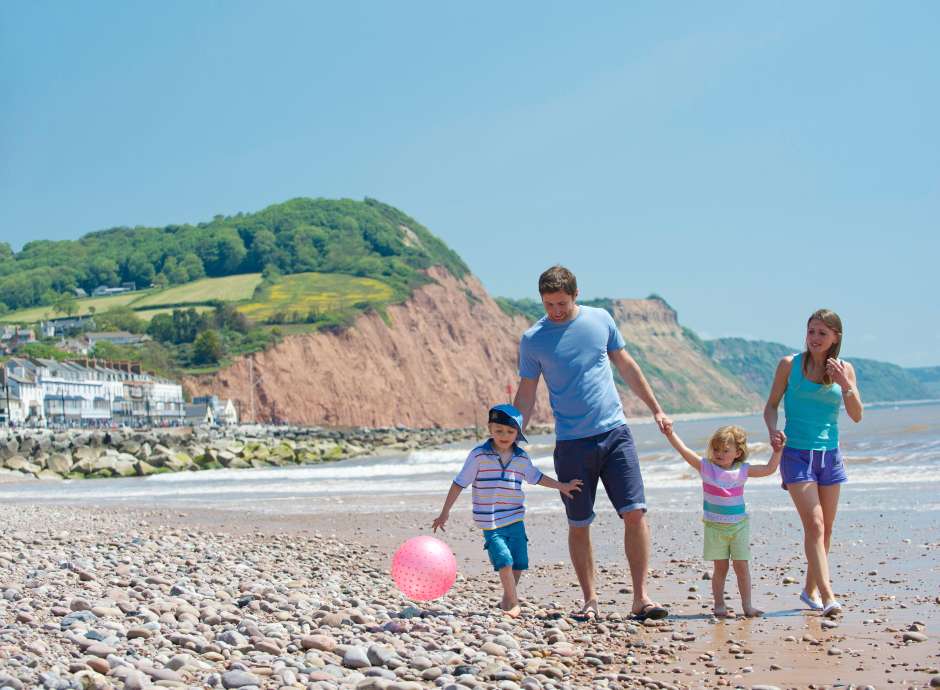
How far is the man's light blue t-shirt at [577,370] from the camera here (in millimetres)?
6082

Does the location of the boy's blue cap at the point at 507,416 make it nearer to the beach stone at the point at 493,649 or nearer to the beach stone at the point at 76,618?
the beach stone at the point at 493,649

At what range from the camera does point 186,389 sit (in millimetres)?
100438

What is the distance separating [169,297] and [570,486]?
467 ft

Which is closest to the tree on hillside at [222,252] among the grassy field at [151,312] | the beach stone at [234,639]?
the grassy field at [151,312]

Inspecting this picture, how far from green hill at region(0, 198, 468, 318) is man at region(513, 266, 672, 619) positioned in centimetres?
12834

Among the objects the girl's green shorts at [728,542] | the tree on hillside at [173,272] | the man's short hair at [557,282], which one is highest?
the tree on hillside at [173,272]

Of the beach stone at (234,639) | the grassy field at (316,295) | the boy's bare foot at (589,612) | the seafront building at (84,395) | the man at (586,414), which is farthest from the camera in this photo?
the grassy field at (316,295)

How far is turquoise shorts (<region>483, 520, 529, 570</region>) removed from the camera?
6.19 meters

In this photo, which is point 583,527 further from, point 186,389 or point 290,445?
point 186,389

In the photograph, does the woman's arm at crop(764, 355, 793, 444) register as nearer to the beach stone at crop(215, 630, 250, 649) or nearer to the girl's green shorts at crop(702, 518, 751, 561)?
the girl's green shorts at crop(702, 518, 751, 561)

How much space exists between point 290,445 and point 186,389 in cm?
5119

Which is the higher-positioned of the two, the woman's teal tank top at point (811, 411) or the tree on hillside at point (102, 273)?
the tree on hillside at point (102, 273)

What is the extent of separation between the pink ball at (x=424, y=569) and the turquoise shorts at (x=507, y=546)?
281mm

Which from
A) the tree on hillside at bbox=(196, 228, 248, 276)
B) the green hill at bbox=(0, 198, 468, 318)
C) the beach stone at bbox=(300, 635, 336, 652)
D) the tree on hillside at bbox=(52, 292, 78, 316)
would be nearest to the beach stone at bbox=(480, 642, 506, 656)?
the beach stone at bbox=(300, 635, 336, 652)
